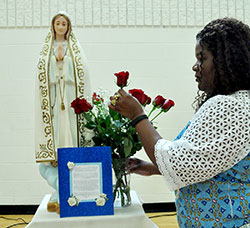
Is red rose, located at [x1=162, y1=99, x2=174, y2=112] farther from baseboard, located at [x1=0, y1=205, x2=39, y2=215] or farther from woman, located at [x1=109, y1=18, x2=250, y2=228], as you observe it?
baseboard, located at [x1=0, y1=205, x2=39, y2=215]

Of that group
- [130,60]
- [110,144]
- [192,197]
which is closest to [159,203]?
[130,60]

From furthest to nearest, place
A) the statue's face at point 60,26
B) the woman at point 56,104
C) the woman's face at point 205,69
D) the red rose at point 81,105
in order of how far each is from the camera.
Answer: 1. the statue's face at point 60,26
2. the woman at point 56,104
3. the red rose at point 81,105
4. the woman's face at point 205,69

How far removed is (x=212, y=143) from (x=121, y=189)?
2.31ft

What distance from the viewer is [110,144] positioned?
1568mm

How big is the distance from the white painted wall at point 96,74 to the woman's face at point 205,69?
2.26 meters

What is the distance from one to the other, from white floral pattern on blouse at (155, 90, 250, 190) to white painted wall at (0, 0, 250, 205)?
2.34 m

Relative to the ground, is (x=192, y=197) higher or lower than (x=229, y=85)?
lower

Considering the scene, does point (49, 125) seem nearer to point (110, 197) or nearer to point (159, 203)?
point (110, 197)

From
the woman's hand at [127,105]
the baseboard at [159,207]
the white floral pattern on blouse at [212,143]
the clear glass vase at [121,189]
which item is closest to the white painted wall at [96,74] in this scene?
the baseboard at [159,207]

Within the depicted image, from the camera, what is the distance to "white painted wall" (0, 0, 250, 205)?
10.9ft

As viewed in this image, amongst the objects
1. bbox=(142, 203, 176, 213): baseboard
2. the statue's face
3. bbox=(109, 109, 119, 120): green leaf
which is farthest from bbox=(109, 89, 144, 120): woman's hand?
bbox=(142, 203, 176, 213): baseboard

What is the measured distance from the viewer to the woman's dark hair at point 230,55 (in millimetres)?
1060

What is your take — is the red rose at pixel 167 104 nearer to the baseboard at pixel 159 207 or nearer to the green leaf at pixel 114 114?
the green leaf at pixel 114 114

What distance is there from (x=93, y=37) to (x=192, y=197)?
8.36ft
